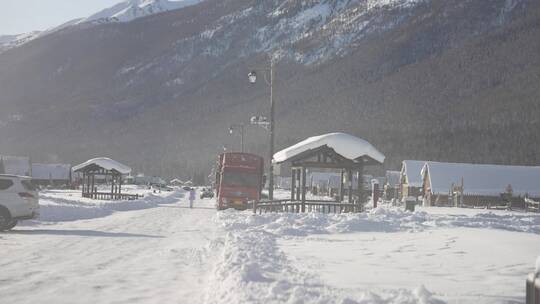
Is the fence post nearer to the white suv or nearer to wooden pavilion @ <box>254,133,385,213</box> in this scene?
the white suv

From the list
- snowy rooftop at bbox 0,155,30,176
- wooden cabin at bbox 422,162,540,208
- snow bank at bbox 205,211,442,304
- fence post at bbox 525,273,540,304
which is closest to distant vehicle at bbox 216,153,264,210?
snow bank at bbox 205,211,442,304

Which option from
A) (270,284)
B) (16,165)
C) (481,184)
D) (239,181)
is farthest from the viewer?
(16,165)

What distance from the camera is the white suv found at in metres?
18.3

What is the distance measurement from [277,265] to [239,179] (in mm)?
23914

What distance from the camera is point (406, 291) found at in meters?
7.44

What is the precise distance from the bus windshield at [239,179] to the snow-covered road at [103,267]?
621 inches

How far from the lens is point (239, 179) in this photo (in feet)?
112

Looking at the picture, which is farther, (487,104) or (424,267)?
(487,104)

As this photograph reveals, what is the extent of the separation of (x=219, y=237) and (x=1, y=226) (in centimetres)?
697

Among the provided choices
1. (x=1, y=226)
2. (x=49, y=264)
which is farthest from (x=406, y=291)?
(x=1, y=226)

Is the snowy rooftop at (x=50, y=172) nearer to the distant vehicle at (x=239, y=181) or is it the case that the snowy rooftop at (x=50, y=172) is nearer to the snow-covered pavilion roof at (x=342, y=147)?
the distant vehicle at (x=239, y=181)

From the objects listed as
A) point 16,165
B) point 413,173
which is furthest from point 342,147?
point 16,165

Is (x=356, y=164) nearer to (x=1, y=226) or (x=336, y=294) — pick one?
(x=1, y=226)

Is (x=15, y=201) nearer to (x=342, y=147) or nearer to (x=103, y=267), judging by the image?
(x=103, y=267)
